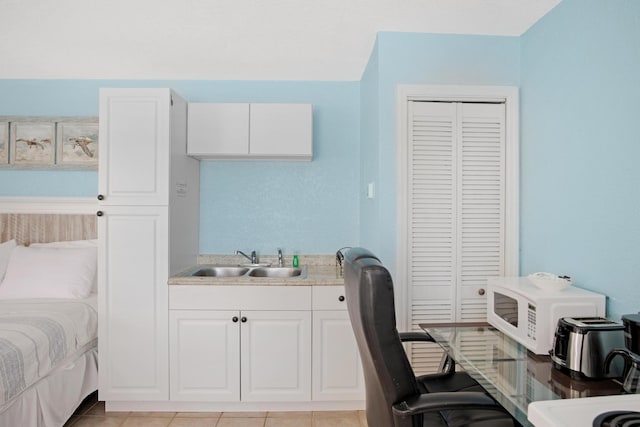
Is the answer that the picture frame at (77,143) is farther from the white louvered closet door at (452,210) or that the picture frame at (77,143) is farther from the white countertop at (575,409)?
the white countertop at (575,409)

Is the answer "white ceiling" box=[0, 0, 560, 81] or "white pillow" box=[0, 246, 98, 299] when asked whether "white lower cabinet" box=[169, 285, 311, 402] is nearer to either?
Answer: "white pillow" box=[0, 246, 98, 299]

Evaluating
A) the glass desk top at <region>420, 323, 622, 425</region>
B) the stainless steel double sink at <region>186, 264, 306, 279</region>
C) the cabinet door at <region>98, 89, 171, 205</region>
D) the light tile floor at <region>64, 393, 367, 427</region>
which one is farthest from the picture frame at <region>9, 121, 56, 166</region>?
the glass desk top at <region>420, 323, 622, 425</region>

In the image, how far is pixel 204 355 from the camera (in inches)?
95.1

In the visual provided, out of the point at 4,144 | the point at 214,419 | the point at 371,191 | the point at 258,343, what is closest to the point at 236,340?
the point at 258,343

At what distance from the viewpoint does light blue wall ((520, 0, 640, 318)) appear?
1.48 metres

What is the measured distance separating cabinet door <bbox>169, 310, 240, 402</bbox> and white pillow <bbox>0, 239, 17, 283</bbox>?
1409mm

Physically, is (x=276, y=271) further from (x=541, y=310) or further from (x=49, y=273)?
(x=541, y=310)

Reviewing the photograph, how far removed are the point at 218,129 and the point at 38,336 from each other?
5.51 ft

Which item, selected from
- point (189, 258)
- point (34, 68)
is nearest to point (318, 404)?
point (189, 258)

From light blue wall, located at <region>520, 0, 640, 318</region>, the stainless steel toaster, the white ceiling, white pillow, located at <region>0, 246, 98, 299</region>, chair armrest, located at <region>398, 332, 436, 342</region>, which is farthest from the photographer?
white pillow, located at <region>0, 246, 98, 299</region>

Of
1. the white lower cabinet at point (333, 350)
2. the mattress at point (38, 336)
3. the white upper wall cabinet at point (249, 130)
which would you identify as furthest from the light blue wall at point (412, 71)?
the mattress at point (38, 336)

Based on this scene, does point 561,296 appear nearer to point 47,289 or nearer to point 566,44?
point 566,44

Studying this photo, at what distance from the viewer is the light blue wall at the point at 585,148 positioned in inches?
58.2

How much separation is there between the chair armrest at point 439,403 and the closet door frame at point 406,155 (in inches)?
42.4
